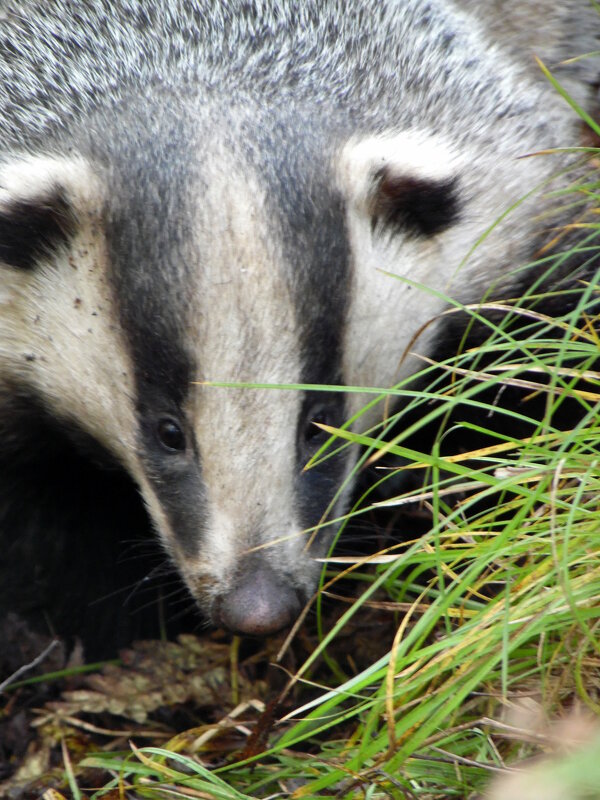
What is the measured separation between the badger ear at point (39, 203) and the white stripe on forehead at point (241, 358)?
29cm

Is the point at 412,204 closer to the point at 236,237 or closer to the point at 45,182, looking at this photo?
the point at 236,237

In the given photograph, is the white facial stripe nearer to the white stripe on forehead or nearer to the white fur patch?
the white stripe on forehead

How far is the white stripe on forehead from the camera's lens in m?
2.08

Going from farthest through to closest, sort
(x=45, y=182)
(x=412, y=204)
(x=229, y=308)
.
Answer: (x=412, y=204), (x=45, y=182), (x=229, y=308)

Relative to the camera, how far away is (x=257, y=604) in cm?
211

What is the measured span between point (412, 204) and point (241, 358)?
21.2 inches

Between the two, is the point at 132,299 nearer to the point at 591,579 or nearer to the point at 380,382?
the point at 380,382

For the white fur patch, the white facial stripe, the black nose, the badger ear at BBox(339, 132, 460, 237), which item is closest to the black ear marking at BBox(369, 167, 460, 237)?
the badger ear at BBox(339, 132, 460, 237)

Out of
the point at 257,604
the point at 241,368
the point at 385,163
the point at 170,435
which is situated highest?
the point at 385,163

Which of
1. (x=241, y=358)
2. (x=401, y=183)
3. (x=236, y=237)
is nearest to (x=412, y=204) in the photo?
(x=401, y=183)

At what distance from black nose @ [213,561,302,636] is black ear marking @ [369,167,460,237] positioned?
0.75 m

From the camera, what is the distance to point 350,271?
2.22m

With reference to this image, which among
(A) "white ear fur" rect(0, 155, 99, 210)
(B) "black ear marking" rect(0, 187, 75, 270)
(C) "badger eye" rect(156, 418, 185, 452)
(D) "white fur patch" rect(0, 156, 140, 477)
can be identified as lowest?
(C) "badger eye" rect(156, 418, 185, 452)

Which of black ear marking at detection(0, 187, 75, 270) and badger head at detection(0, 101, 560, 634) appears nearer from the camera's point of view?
badger head at detection(0, 101, 560, 634)
